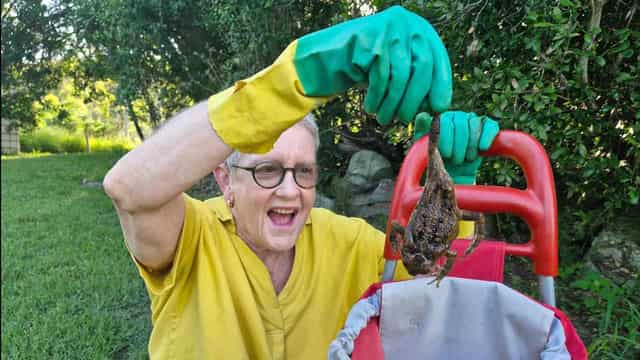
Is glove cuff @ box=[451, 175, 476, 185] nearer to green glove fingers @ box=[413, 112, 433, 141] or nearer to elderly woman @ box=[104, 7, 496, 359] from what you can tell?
green glove fingers @ box=[413, 112, 433, 141]

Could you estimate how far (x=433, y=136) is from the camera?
120 cm

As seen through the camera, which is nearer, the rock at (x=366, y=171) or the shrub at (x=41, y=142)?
the rock at (x=366, y=171)

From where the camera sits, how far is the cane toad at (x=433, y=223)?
1.20 meters

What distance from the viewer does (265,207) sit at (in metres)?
1.47

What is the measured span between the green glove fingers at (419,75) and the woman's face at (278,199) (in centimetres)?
43

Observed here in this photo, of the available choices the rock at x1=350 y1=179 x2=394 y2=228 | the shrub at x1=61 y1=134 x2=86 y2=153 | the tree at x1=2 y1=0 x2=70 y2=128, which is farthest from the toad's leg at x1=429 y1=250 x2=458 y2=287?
the shrub at x1=61 y1=134 x2=86 y2=153

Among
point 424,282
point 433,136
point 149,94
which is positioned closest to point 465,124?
point 433,136

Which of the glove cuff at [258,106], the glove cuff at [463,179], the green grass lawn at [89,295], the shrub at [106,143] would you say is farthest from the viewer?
the shrub at [106,143]

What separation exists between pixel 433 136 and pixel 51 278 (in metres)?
3.93

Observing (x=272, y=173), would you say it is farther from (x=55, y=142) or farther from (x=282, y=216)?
(x=55, y=142)

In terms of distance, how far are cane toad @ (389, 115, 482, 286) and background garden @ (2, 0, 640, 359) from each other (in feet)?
3.09

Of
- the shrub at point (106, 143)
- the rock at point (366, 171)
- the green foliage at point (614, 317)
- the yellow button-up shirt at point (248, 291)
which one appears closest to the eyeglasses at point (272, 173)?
the yellow button-up shirt at point (248, 291)

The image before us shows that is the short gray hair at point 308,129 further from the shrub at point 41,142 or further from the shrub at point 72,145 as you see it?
the shrub at point 41,142

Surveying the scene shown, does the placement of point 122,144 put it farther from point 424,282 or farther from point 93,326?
point 424,282
